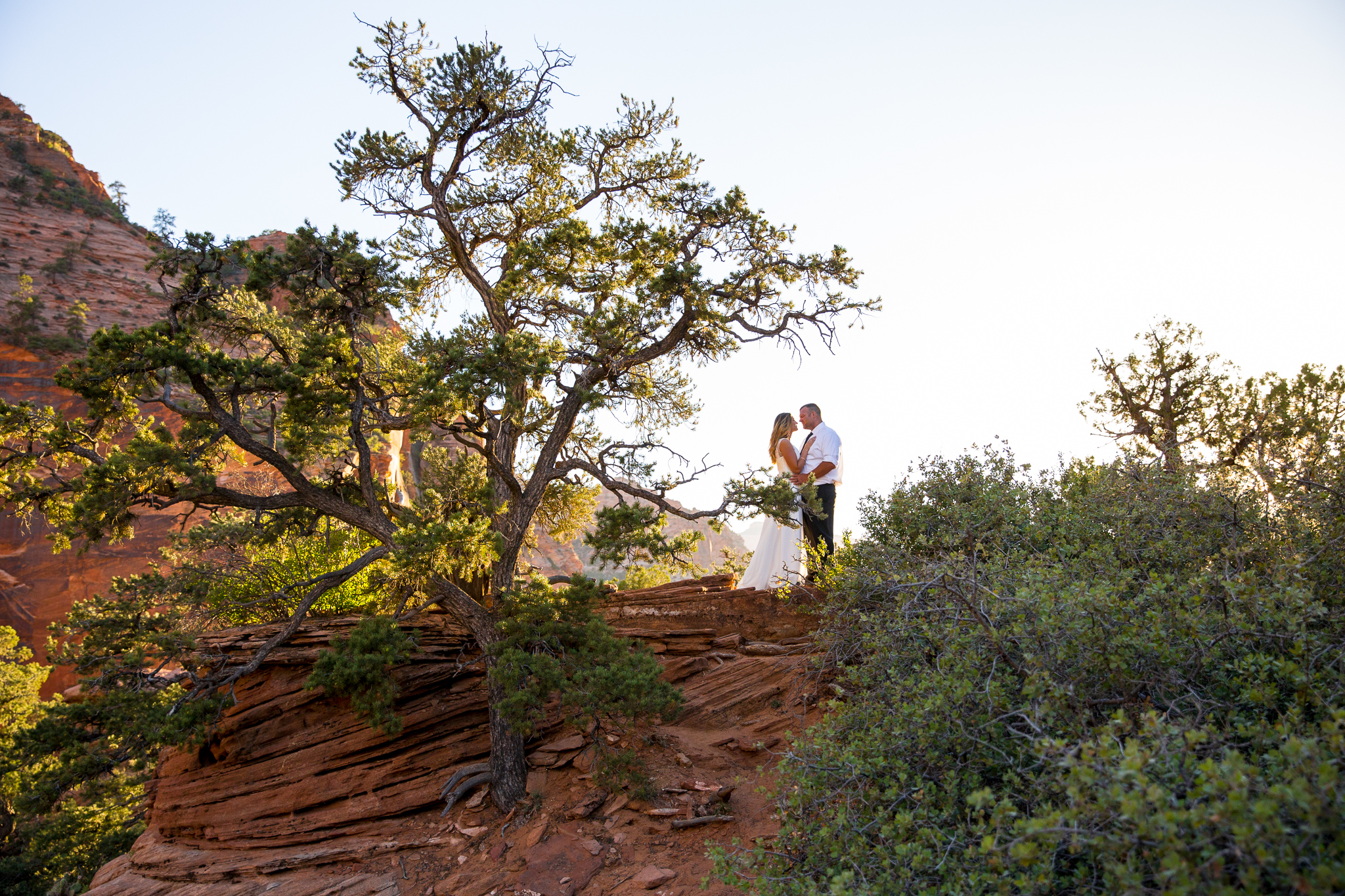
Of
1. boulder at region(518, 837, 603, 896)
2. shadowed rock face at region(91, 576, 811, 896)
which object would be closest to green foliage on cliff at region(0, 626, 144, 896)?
shadowed rock face at region(91, 576, 811, 896)

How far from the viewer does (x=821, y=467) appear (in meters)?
9.31

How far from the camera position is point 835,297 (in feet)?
27.6

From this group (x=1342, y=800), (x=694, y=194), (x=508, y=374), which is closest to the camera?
(x=1342, y=800)

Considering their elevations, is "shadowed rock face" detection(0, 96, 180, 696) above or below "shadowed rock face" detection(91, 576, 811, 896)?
above

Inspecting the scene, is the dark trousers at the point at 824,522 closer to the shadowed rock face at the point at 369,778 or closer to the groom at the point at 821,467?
the groom at the point at 821,467

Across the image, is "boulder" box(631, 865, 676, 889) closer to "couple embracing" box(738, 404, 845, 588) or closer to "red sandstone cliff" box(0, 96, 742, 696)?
"couple embracing" box(738, 404, 845, 588)

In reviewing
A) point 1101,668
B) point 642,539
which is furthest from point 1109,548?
point 642,539

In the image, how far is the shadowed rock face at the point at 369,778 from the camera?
680cm

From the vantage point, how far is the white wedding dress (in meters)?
9.55

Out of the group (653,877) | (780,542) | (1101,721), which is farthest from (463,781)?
(1101,721)

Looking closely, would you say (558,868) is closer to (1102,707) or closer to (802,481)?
(1102,707)

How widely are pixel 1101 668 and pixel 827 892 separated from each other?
6.33ft

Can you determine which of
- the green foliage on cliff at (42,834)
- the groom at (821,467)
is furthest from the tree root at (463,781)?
the green foliage on cliff at (42,834)

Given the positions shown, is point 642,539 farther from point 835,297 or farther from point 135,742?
point 135,742
